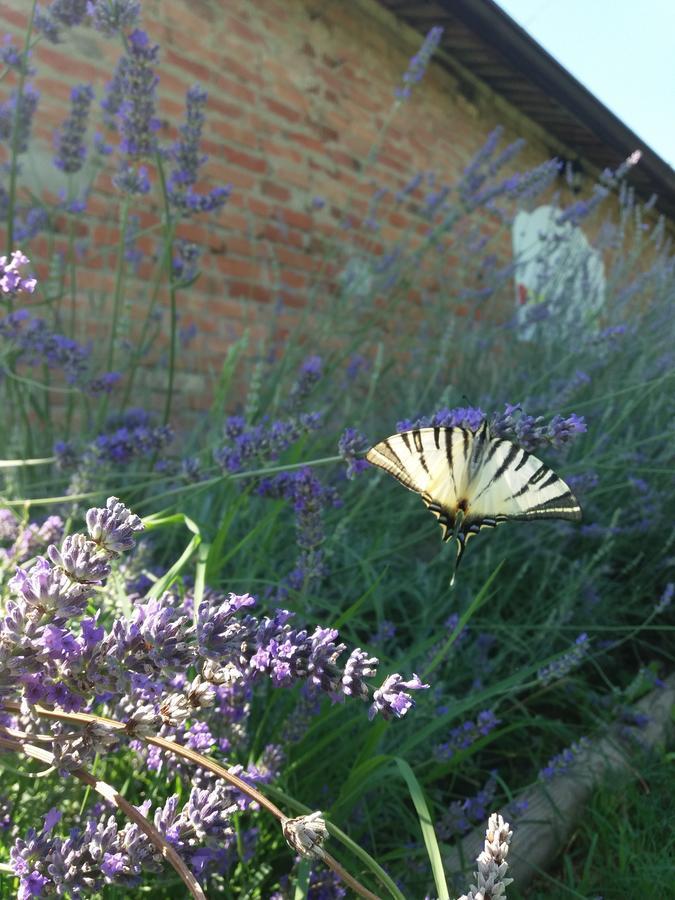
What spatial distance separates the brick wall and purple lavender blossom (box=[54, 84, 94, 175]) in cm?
61

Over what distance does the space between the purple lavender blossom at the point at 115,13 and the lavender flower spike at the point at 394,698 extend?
1.54 metres

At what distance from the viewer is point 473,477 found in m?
1.22

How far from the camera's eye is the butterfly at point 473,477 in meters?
1.12

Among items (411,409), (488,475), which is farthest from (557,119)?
(488,475)

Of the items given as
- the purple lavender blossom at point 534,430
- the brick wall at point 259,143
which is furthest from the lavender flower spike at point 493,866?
the brick wall at point 259,143

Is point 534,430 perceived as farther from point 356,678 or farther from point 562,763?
point 562,763

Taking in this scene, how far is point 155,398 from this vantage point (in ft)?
11.9

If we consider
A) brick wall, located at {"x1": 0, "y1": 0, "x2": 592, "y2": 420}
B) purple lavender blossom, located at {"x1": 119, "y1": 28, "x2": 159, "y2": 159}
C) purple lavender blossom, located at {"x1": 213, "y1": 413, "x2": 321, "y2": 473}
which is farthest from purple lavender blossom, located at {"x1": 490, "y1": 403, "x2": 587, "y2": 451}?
Answer: brick wall, located at {"x1": 0, "y1": 0, "x2": 592, "y2": 420}

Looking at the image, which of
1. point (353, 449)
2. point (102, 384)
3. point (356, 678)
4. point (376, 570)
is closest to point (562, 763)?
point (376, 570)

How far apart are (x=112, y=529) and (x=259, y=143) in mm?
3867

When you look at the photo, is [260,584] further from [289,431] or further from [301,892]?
[301,892]

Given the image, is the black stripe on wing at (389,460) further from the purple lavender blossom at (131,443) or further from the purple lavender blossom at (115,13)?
the purple lavender blossom at (115,13)

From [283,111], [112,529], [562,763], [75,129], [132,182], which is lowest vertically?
[562,763]

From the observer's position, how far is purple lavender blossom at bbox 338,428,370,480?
1209 mm
